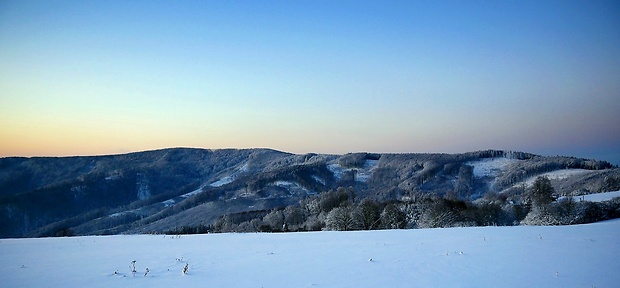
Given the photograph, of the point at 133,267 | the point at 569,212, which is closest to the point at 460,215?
the point at 569,212

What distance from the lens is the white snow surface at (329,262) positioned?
10281 mm

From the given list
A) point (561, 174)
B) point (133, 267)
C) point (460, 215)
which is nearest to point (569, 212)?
point (460, 215)

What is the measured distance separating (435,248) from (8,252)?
18.2 metres

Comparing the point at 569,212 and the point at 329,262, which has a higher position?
the point at 329,262

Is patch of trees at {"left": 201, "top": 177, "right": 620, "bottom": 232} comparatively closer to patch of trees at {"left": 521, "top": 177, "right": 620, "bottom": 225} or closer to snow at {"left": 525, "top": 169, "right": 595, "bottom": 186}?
patch of trees at {"left": 521, "top": 177, "right": 620, "bottom": 225}

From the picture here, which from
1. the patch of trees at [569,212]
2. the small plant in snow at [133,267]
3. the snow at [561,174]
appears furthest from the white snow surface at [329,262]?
the snow at [561,174]

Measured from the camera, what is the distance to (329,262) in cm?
1276

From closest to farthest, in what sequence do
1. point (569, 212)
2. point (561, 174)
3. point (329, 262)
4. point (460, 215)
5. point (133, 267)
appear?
point (133, 267) → point (329, 262) → point (569, 212) → point (460, 215) → point (561, 174)

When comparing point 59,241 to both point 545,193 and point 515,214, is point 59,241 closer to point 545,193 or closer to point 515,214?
point 515,214

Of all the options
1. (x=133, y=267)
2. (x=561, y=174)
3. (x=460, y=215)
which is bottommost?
(x=460, y=215)

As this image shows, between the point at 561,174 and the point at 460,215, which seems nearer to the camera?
the point at 460,215

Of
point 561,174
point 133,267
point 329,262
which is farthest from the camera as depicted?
point 561,174

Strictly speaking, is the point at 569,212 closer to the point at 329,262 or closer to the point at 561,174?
the point at 329,262

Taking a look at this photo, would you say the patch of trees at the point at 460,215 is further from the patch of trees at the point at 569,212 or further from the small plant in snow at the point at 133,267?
the small plant in snow at the point at 133,267
